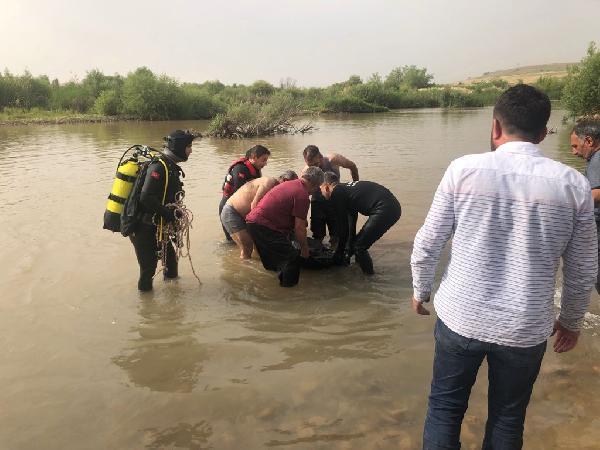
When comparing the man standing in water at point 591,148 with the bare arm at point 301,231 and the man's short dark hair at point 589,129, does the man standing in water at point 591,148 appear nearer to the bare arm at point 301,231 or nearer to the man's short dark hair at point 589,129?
the man's short dark hair at point 589,129

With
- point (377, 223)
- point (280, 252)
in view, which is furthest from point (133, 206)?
point (377, 223)

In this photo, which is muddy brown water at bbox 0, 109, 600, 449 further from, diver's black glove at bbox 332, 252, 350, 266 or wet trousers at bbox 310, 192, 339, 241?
wet trousers at bbox 310, 192, 339, 241

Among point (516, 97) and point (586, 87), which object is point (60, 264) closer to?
point (516, 97)

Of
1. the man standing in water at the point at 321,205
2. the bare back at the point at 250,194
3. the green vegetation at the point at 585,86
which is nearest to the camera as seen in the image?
the bare back at the point at 250,194

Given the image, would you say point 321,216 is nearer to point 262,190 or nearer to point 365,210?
point 365,210

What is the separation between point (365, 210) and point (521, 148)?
3.72 m

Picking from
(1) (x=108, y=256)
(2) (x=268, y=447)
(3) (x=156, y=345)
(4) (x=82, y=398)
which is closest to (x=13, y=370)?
(4) (x=82, y=398)

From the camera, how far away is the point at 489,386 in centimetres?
220

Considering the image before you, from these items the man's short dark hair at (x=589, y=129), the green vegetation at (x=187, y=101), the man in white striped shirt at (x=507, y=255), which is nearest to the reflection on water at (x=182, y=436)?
the man in white striped shirt at (x=507, y=255)

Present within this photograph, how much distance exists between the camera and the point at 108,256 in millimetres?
6523

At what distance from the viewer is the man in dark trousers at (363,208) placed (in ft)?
18.2

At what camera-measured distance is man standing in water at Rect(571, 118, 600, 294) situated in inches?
138

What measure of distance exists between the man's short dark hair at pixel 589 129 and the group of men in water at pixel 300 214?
2236 mm

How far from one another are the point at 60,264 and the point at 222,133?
18.4m
